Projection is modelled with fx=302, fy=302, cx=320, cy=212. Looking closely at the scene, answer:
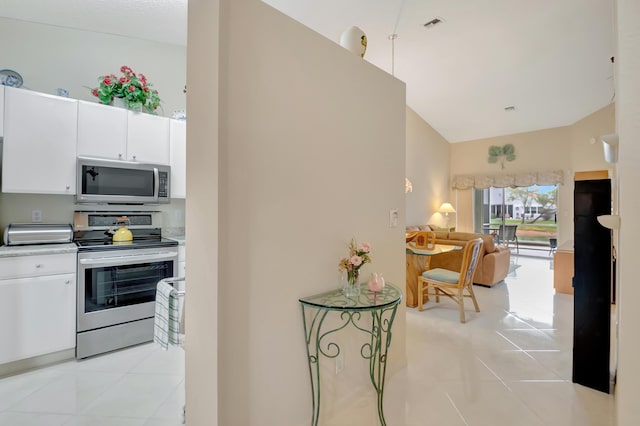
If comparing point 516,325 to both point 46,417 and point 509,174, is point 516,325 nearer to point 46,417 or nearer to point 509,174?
point 46,417

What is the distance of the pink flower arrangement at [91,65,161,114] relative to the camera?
2.98 metres

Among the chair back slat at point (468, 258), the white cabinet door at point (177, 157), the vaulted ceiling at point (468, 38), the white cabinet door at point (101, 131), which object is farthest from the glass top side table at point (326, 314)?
the vaulted ceiling at point (468, 38)

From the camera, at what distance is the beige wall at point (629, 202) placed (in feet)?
3.55

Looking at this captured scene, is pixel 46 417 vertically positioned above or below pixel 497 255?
below

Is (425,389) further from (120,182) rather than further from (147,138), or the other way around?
(147,138)

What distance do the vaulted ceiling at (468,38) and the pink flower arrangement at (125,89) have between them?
0.56 m

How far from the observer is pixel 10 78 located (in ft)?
8.39

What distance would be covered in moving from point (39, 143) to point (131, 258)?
47.9 inches

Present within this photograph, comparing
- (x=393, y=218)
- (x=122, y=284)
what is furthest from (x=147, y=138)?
(x=393, y=218)

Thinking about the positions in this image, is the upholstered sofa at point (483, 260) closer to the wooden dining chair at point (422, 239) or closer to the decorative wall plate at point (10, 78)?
the wooden dining chair at point (422, 239)

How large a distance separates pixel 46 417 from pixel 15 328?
0.85 metres

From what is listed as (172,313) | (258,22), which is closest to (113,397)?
(172,313)

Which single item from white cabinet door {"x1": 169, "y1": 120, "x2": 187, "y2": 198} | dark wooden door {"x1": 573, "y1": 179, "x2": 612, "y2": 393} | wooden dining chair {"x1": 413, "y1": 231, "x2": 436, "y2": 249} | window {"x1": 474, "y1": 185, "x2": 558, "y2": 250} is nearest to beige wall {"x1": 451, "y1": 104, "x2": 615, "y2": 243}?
window {"x1": 474, "y1": 185, "x2": 558, "y2": 250}

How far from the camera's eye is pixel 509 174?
7613 millimetres
